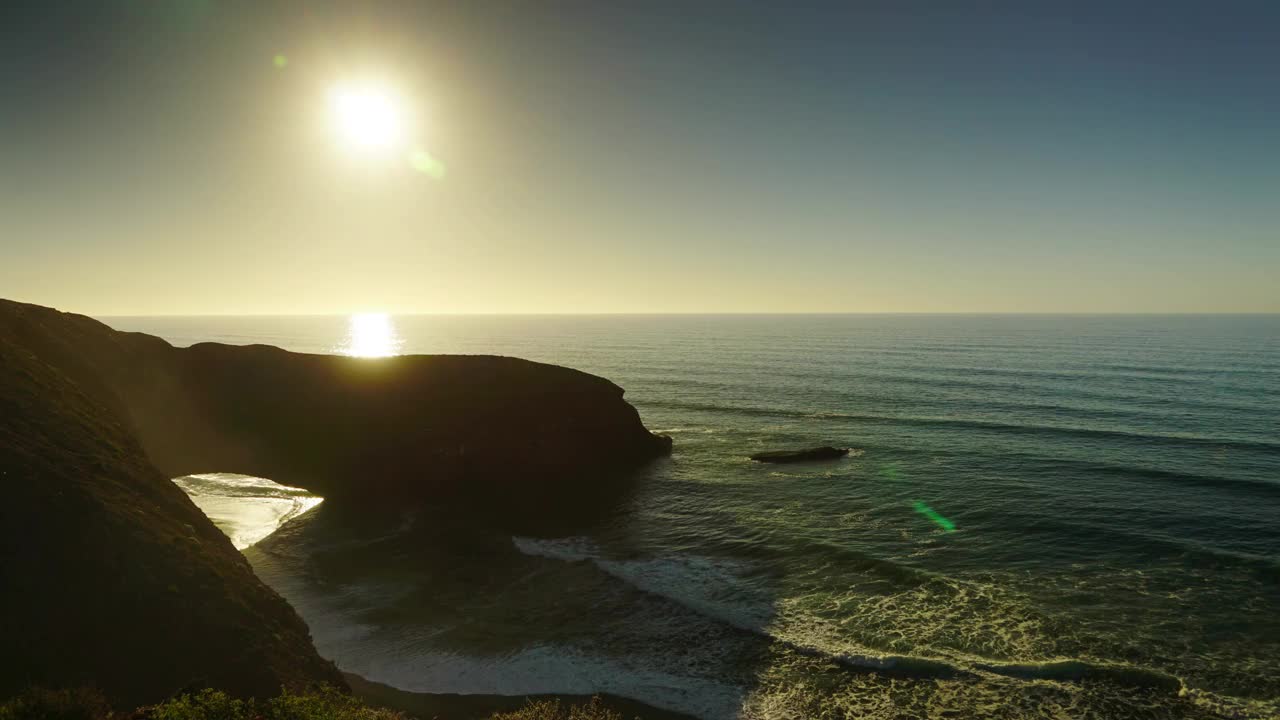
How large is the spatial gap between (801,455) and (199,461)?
36.1m

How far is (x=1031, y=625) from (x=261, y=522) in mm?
34568

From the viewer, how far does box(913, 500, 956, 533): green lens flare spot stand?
25891mm

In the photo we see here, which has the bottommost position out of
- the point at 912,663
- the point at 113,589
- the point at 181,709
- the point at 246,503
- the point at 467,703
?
the point at 246,503

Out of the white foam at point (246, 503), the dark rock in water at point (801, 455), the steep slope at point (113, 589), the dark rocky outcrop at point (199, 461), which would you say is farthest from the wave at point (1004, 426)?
the steep slope at point (113, 589)

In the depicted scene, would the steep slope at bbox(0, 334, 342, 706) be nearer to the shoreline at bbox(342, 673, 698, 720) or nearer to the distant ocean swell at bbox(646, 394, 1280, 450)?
the shoreline at bbox(342, 673, 698, 720)

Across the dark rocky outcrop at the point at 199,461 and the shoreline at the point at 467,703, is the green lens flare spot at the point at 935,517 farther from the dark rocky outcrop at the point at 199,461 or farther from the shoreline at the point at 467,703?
the dark rocky outcrop at the point at 199,461

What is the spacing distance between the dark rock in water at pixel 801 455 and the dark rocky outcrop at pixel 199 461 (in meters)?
7.64

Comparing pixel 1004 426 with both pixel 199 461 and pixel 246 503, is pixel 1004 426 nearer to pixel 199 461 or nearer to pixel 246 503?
pixel 246 503

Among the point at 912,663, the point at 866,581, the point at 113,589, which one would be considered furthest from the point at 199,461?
the point at 912,663

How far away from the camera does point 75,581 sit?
35.1 ft

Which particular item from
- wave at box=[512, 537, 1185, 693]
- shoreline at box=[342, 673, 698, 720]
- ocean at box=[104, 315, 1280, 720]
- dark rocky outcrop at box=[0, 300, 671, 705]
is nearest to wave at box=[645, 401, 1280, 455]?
ocean at box=[104, 315, 1280, 720]

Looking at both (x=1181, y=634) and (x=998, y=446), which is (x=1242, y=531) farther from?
(x=998, y=446)

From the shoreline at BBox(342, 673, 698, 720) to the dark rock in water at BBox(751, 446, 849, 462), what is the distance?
25.0 meters

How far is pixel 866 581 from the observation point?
2100cm
